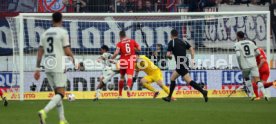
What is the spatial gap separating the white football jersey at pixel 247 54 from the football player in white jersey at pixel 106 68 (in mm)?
4359

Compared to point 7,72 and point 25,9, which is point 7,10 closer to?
point 25,9

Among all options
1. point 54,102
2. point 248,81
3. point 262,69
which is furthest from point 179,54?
point 54,102

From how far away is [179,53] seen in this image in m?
19.9

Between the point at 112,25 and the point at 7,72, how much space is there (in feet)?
14.1

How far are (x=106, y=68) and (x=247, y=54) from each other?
5.83m

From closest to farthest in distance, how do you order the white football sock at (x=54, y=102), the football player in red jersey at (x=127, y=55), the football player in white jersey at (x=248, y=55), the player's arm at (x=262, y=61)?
the white football sock at (x=54, y=102), the football player in white jersey at (x=248, y=55), the player's arm at (x=262, y=61), the football player in red jersey at (x=127, y=55)

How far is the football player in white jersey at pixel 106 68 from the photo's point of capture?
22.1 metres

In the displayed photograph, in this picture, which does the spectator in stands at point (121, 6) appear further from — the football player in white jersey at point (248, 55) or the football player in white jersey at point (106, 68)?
the football player in white jersey at point (248, 55)

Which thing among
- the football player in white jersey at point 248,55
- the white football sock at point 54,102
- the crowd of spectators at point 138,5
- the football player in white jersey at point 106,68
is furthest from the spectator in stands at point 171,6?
→ the white football sock at point 54,102

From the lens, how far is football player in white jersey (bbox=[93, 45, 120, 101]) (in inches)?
869

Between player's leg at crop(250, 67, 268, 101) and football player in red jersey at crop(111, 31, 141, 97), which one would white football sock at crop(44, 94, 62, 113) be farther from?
football player in red jersey at crop(111, 31, 141, 97)

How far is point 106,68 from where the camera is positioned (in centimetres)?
2392

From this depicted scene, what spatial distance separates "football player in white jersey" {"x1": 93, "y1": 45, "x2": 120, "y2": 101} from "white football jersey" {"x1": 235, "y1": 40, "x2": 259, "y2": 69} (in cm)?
436

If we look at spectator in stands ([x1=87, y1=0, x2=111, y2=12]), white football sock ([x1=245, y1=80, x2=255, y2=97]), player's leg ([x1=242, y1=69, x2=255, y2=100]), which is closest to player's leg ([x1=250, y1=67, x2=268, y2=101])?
player's leg ([x1=242, y1=69, x2=255, y2=100])
